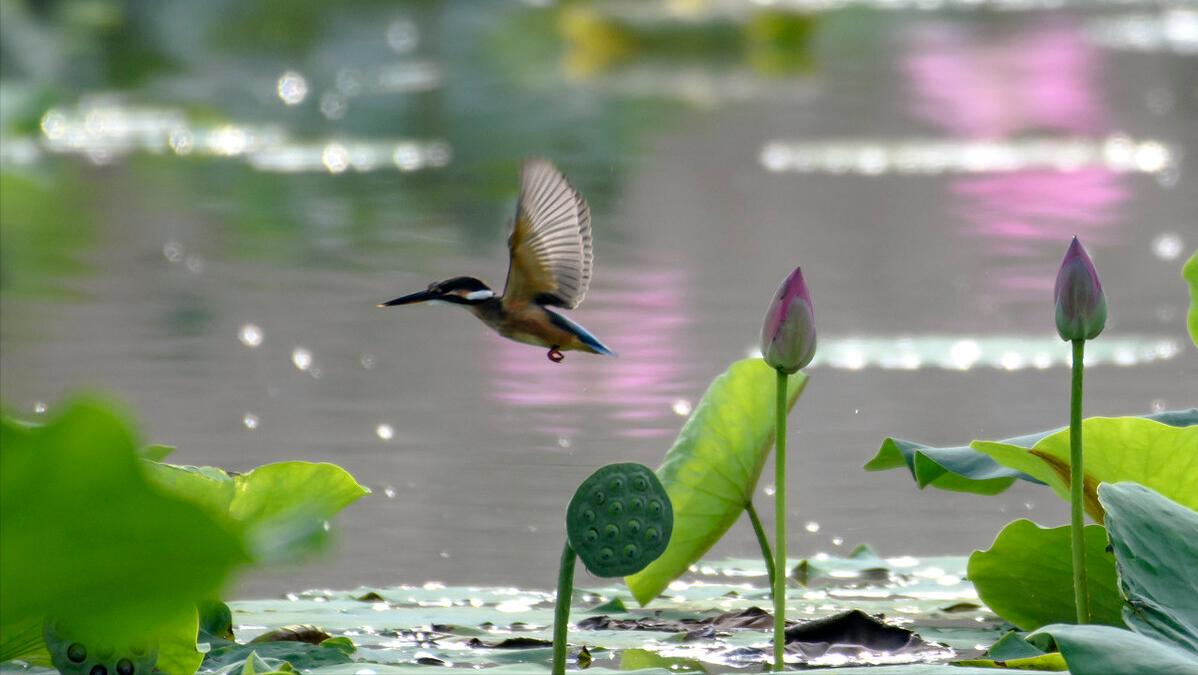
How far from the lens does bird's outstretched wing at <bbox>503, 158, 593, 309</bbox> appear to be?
3.81 feet

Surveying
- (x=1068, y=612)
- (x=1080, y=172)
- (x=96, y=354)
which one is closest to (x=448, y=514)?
(x=1068, y=612)

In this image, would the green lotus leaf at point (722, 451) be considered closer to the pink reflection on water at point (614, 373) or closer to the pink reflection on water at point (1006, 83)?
the pink reflection on water at point (614, 373)

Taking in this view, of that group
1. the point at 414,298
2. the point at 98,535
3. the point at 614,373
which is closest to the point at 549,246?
the point at 414,298

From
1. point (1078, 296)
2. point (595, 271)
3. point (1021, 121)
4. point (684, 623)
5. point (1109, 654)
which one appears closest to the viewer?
point (1109, 654)

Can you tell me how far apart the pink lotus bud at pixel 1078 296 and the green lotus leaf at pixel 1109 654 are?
0.65 feet

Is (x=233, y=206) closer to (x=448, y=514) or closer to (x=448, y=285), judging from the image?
(x=448, y=514)

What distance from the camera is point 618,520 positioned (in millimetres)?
999

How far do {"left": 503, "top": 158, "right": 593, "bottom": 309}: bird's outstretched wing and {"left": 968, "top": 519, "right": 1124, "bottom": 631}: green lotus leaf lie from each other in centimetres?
42

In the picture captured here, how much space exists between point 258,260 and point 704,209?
6.75 ft

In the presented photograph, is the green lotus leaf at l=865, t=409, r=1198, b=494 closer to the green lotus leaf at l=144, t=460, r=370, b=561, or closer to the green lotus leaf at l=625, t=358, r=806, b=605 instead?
the green lotus leaf at l=625, t=358, r=806, b=605

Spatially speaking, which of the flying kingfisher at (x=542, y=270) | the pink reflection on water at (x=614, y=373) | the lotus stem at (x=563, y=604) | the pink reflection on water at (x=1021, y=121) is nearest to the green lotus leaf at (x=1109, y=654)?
the lotus stem at (x=563, y=604)

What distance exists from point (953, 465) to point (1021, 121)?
29.4 ft

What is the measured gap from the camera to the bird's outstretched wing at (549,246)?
45.7 inches

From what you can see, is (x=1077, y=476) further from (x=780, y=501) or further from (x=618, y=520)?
(x=618, y=520)
